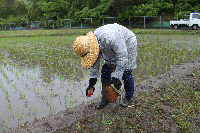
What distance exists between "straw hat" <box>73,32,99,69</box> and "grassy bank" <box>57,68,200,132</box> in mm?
872

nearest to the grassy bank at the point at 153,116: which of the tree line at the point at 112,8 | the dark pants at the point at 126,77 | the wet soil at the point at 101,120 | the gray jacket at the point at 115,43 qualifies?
the wet soil at the point at 101,120

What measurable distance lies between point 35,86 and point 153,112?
2.51m

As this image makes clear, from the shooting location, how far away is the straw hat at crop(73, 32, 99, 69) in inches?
73.7

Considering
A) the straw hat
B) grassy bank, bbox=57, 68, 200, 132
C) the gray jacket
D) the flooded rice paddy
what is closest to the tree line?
the flooded rice paddy

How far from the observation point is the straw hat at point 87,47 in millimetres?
1871

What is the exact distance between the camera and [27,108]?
289 centimetres

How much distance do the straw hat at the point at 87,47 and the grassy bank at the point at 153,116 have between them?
87cm

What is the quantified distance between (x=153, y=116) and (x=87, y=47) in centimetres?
137

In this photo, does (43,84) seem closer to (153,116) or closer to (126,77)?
(126,77)

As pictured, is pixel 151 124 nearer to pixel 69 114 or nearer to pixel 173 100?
pixel 173 100

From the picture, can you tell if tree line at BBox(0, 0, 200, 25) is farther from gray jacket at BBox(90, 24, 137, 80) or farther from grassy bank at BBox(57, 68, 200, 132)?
gray jacket at BBox(90, 24, 137, 80)

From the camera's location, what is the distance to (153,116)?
7.96 feet

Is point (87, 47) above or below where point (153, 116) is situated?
above

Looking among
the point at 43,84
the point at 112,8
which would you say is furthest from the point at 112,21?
the point at 43,84
